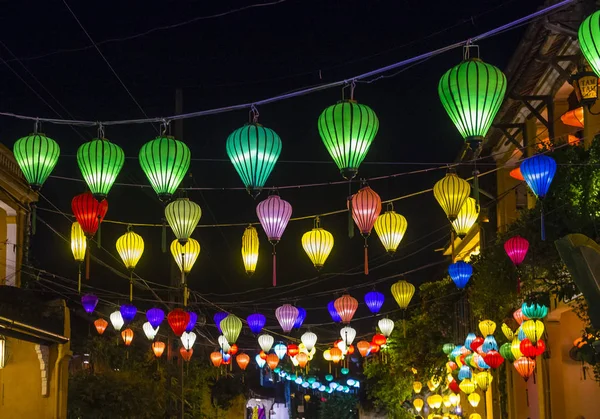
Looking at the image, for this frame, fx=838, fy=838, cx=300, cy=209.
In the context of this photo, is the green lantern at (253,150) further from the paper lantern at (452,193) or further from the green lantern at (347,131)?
the paper lantern at (452,193)

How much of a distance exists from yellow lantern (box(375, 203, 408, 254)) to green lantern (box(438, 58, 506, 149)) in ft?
18.1

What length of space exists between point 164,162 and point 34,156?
160cm

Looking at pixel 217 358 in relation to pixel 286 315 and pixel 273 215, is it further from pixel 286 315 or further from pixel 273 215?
pixel 273 215

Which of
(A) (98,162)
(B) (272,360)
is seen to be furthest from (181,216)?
(B) (272,360)

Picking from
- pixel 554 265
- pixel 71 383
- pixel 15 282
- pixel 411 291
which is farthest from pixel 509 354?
pixel 15 282

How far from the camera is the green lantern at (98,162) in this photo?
9.89 meters

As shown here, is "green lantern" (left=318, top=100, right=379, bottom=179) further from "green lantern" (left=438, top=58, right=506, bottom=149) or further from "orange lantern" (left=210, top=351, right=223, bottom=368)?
"orange lantern" (left=210, top=351, right=223, bottom=368)

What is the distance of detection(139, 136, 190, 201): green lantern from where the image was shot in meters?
9.69

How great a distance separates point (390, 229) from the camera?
1352cm

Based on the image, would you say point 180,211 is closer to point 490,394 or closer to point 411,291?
point 411,291

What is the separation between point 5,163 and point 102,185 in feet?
40.6

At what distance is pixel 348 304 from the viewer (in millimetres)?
19109

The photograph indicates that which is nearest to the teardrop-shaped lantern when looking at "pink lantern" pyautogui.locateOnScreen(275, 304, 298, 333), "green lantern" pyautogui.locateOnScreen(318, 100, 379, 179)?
"green lantern" pyautogui.locateOnScreen(318, 100, 379, 179)

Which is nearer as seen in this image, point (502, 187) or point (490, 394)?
point (502, 187)
